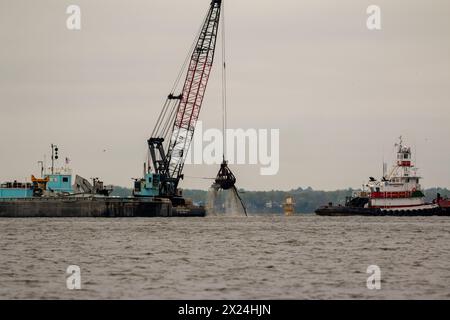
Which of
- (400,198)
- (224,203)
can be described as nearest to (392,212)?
(400,198)

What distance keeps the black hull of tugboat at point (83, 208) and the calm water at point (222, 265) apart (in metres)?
66.8

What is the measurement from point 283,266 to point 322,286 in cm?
1169

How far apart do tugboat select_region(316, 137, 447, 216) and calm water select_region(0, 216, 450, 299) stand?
84970 millimetres

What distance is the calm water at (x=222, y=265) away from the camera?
54.2 metres

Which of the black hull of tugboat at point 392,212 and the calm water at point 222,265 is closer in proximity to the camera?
the calm water at point 222,265

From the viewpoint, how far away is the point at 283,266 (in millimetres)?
68125

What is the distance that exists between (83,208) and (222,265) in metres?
110

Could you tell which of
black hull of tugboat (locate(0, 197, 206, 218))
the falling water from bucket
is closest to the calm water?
black hull of tugboat (locate(0, 197, 206, 218))

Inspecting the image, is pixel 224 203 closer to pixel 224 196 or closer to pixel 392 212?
pixel 224 196

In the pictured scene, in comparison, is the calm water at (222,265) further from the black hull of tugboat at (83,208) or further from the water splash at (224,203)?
the water splash at (224,203)

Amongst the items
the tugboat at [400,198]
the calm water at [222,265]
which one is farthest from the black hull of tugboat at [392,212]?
the calm water at [222,265]
